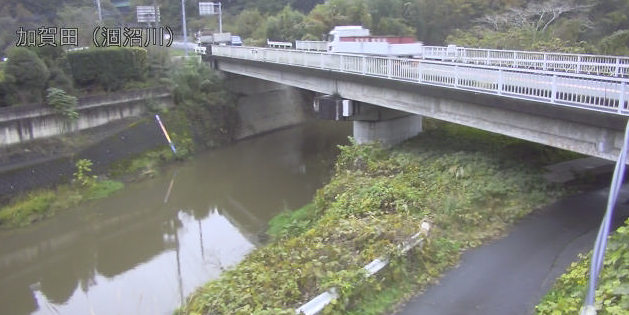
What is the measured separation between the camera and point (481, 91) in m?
13.5

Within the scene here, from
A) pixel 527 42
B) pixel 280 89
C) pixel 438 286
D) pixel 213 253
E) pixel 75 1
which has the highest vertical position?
pixel 75 1

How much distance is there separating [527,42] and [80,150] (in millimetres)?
24881

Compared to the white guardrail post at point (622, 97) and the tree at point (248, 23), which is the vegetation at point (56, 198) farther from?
the tree at point (248, 23)

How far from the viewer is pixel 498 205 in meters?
11.9

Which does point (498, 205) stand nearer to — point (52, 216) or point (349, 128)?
point (52, 216)

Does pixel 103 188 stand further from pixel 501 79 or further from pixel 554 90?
pixel 554 90

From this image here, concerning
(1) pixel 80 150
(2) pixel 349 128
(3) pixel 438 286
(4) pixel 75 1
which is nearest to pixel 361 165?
(3) pixel 438 286

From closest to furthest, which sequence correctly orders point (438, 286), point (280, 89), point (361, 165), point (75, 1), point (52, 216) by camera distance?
1. point (438, 286)
2. point (361, 165)
3. point (52, 216)
4. point (280, 89)
5. point (75, 1)

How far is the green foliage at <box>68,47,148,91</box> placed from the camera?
24953 mm

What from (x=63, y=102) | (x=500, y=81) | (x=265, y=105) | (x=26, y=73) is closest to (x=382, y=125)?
(x=500, y=81)

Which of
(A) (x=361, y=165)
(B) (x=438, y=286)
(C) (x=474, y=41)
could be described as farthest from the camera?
(C) (x=474, y=41)

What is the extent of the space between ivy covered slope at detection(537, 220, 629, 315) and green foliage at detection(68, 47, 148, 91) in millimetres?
24353

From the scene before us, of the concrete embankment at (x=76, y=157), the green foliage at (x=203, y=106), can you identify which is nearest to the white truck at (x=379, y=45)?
the green foliage at (x=203, y=106)

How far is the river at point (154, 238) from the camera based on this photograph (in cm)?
1336
